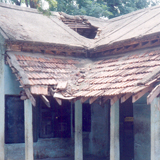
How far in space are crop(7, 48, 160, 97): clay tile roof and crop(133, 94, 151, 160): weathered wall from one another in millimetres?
1055

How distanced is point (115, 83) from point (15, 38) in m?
3.49

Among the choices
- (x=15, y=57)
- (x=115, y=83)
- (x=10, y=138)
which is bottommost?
(x=10, y=138)

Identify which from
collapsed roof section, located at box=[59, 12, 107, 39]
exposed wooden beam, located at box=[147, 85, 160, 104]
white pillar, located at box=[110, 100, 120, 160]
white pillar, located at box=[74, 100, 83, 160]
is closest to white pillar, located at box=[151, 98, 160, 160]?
exposed wooden beam, located at box=[147, 85, 160, 104]

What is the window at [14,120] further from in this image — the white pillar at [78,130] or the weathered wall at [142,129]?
the weathered wall at [142,129]

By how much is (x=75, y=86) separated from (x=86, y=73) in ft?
3.21

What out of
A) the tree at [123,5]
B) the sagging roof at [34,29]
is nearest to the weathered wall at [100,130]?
the sagging roof at [34,29]

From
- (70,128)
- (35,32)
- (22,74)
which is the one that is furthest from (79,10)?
(22,74)

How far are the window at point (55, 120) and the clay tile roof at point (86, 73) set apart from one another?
1.46 meters

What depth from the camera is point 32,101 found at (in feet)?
25.3

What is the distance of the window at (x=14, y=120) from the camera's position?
29.9ft

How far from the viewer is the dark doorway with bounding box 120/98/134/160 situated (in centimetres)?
1020

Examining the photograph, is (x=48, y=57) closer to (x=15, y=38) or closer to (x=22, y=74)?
(x=15, y=38)

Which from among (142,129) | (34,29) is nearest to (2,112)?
(34,29)

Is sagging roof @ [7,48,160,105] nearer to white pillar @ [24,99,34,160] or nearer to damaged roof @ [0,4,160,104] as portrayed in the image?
damaged roof @ [0,4,160,104]
